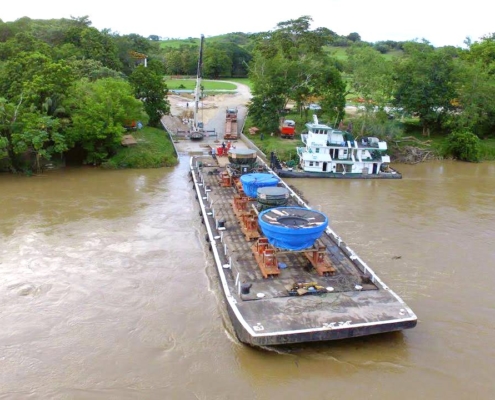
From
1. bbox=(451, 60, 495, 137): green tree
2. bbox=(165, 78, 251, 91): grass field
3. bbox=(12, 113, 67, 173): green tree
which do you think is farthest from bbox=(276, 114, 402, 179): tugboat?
bbox=(165, 78, 251, 91): grass field

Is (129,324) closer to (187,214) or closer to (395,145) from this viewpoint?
(187,214)

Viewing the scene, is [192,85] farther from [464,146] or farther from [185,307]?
[185,307]

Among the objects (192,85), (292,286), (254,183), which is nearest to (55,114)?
(254,183)

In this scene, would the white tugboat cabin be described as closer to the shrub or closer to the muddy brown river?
the muddy brown river

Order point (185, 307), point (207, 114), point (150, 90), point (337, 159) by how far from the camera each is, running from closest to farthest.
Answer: point (185, 307)
point (337, 159)
point (150, 90)
point (207, 114)

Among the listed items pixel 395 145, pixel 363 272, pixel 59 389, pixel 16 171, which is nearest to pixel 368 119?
pixel 395 145

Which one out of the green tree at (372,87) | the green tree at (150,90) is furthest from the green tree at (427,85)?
the green tree at (150,90)

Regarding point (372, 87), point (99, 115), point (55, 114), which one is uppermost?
point (372, 87)
